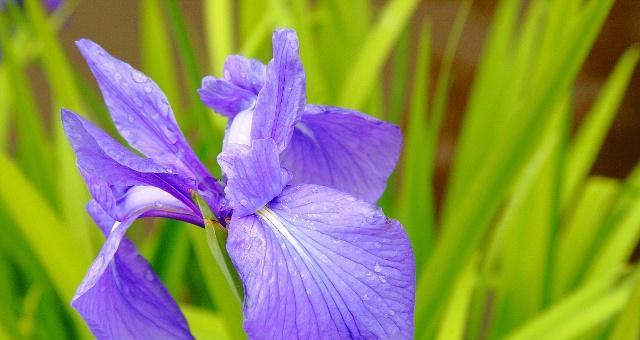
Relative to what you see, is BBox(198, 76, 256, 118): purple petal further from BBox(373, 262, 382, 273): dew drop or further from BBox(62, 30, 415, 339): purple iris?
BBox(373, 262, 382, 273): dew drop

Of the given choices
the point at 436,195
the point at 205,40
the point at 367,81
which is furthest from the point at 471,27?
the point at 367,81

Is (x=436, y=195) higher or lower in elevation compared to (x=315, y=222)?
lower

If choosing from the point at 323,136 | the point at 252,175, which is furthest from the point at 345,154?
the point at 252,175

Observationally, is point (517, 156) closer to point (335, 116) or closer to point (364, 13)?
point (335, 116)

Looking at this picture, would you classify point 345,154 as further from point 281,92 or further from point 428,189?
point 428,189

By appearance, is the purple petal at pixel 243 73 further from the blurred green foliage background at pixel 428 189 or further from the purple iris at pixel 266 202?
the blurred green foliage background at pixel 428 189

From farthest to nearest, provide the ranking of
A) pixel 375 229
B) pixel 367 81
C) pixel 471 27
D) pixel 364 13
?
pixel 471 27 < pixel 364 13 < pixel 367 81 < pixel 375 229

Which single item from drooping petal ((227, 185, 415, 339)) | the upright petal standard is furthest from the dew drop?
the upright petal standard
